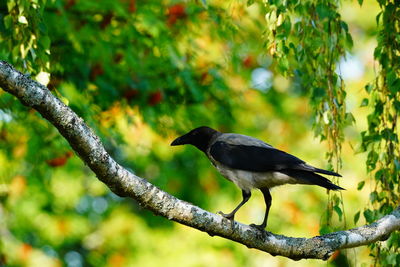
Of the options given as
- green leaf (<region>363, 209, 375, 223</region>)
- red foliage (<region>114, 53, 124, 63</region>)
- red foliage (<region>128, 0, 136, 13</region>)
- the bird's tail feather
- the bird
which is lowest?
green leaf (<region>363, 209, 375, 223</region>)

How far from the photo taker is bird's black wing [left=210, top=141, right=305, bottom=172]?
14.9ft

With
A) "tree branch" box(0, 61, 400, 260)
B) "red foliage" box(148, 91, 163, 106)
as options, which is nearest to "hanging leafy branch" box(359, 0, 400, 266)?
"tree branch" box(0, 61, 400, 260)

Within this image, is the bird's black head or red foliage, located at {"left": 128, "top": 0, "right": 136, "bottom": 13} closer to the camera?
the bird's black head

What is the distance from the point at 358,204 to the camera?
831 cm

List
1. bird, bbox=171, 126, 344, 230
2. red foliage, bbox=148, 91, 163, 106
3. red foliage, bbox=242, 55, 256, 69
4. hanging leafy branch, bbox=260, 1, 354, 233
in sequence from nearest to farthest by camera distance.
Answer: hanging leafy branch, bbox=260, 1, 354, 233
bird, bbox=171, 126, 344, 230
red foliage, bbox=148, 91, 163, 106
red foliage, bbox=242, 55, 256, 69

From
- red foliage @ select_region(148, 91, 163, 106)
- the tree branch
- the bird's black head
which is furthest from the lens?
red foliage @ select_region(148, 91, 163, 106)

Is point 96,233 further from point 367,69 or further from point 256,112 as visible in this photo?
point 367,69

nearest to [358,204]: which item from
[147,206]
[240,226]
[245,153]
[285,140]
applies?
[285,140]

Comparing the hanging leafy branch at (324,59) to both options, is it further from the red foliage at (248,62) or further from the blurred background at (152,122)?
the red foliage at (248,62)

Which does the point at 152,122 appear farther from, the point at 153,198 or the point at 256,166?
the point at 153,198

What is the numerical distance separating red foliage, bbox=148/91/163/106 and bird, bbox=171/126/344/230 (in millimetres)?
1223

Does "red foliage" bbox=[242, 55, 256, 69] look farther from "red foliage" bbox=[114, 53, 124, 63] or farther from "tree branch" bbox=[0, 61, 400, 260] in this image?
"tree branch" bbox=[0, 61, 400, 260]

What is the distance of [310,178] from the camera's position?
4324 millimetres

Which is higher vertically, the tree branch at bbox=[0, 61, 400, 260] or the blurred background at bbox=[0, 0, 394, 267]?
the blurred background at bbox=[0, 0, 394, 267]
